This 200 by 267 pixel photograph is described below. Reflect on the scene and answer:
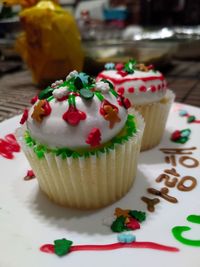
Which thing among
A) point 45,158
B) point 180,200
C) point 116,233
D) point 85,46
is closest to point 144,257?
point 116,233

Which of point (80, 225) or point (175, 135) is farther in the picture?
point (175, 135)

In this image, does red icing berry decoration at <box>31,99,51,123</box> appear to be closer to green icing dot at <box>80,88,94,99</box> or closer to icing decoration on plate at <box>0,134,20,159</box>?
green icing dot at <box>80,88,94,99</box>

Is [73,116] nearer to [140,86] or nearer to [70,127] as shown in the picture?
[70,127]

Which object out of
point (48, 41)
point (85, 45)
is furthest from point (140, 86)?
point (85, 45)

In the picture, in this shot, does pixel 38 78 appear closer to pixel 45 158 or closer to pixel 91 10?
pixel 45 158

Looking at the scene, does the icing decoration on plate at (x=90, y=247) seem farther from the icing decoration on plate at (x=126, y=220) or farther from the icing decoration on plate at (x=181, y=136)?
the icing decoration on plate at (x=181, y=136)

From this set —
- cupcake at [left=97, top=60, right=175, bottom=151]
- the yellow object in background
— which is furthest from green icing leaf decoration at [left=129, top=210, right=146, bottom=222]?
the yellow object in background

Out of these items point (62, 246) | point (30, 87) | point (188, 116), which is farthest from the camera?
point (30, 87)
